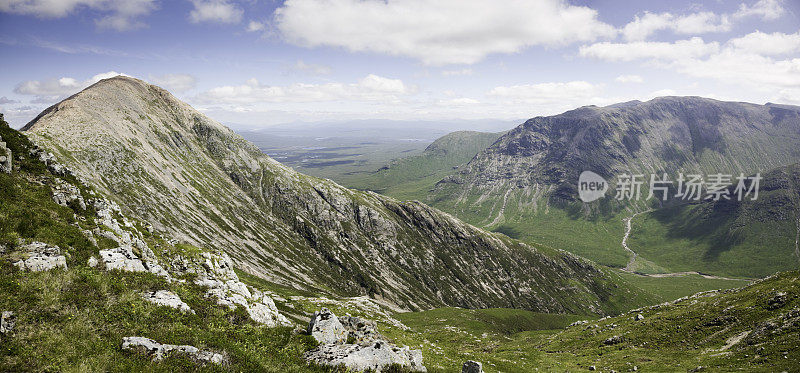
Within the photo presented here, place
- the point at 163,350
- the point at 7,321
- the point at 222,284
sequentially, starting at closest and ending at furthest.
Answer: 1. the point at 7,321
2. the point at 163,350
3. the point at 222,284

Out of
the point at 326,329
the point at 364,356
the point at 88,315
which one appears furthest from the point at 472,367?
the point at 88,315

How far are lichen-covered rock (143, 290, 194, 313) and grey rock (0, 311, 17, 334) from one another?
231 inches

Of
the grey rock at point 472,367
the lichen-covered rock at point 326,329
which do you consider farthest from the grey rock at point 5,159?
the grey rock at point 472,367

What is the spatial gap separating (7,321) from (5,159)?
853 inches

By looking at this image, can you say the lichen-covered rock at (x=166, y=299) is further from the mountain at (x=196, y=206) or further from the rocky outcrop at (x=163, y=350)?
the mountain at (x=196, y=206)

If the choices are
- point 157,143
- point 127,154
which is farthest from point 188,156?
point 127,154

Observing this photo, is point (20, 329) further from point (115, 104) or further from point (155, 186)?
point (115, 104)

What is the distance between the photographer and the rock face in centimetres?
1817

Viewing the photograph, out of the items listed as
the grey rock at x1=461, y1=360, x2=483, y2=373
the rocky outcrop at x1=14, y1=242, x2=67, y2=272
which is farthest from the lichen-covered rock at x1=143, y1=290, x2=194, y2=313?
the grey rock at x1=461, y1=360, x2=483, y2=373

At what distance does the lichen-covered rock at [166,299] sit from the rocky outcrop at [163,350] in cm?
529

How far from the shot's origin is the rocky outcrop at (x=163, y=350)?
14.4m

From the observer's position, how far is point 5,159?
1008 inches

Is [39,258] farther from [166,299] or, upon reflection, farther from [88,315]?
[166,299]

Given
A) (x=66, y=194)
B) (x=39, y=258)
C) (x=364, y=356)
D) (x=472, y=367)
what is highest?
(x=66, y=194)
